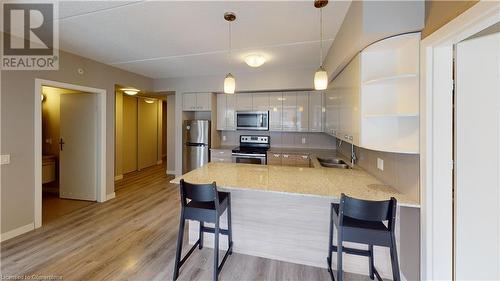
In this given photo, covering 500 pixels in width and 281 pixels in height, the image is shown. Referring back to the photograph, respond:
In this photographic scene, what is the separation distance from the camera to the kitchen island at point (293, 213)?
1826 mm

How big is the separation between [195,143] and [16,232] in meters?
3.00

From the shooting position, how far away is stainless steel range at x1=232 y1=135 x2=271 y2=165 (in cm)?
433

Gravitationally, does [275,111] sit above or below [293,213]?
above

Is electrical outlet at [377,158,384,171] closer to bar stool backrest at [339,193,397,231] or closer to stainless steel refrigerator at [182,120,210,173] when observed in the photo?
bar stool backrest at [339,193,397,231]

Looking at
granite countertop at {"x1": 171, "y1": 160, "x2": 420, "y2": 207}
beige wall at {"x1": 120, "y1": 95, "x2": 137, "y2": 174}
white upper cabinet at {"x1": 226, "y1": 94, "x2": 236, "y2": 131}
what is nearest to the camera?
granite countertop at {"x1": 171, "y1": 160, "x2": 420, "y2": 207}

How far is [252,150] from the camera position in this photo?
4648 mm

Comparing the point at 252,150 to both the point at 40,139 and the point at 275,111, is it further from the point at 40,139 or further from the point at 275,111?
the point at 40,139

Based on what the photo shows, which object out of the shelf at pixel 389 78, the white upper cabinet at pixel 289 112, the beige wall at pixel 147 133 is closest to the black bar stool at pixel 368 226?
the shelf at pixel 389 78

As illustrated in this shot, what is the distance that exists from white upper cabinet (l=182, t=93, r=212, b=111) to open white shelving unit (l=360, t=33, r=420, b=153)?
11.4 feet

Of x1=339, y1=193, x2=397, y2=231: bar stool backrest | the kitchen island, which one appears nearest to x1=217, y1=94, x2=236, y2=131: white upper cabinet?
the kitchen island

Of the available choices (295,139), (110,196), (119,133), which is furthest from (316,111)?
(119,133)

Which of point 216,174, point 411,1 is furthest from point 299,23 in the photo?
point 216,174

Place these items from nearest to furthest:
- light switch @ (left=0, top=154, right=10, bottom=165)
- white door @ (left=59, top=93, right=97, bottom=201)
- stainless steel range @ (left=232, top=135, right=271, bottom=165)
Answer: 1. light switch @ (left=0, top=154, right=10, bottom=165)
2. white door @ (left=59, top=93, right=97, bottom=201)
3. stainless steel range @ (left=232, top=135, right=271, bottom=165)

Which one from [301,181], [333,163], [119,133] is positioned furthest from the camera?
[119,133]
